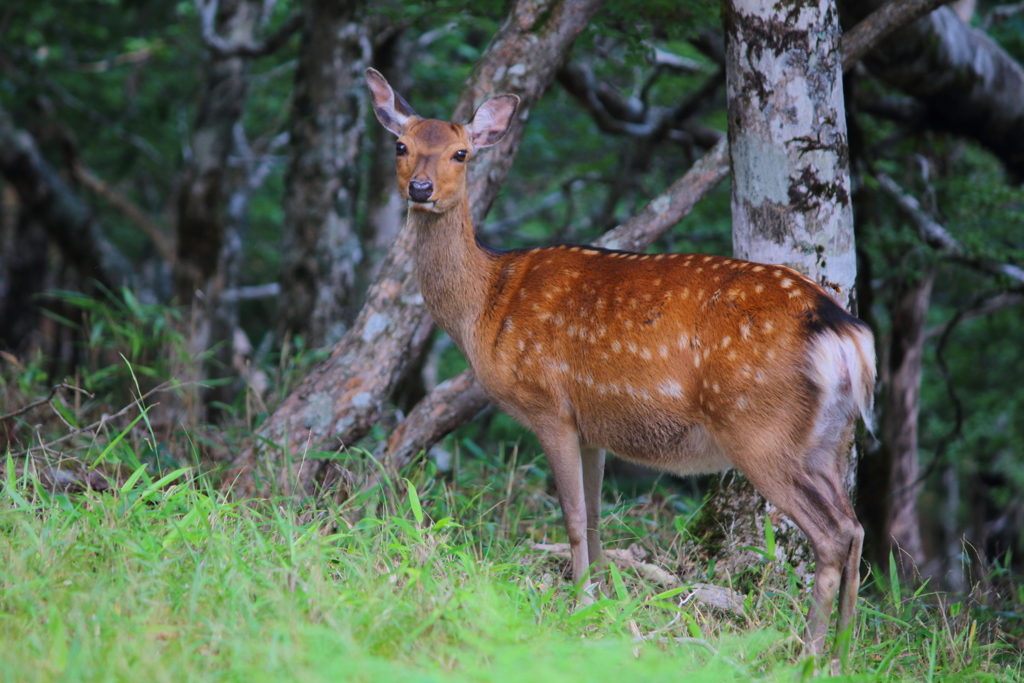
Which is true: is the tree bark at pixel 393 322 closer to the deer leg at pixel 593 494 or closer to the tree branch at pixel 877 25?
the deer leg at pixel 593 494

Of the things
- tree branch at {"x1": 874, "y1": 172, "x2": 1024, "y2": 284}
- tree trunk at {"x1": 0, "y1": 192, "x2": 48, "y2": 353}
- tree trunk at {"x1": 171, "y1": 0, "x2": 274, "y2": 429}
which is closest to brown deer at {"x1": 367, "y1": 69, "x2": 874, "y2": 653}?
tree branch at {"x1": 874, "y1": 172, "x2": 1024, "y2": 284}

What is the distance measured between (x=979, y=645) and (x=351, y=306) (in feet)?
20.0

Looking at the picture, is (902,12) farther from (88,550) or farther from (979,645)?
(88,550)

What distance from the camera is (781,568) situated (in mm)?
4320

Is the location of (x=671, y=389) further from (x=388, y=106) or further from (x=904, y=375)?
(x=904, y=375)

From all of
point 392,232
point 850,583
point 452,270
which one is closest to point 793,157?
point 452,270

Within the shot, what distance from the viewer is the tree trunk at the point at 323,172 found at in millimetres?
8102

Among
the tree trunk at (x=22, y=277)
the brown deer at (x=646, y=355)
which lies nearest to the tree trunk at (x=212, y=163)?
Answer: the tree trunk at (x=22, y=277)

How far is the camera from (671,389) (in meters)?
3.77

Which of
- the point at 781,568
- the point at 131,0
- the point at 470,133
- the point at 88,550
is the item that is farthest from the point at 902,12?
the point at 131,0

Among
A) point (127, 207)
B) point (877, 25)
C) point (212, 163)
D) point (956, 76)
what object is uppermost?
point (877, 25)

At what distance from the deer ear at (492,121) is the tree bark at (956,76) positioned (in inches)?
125

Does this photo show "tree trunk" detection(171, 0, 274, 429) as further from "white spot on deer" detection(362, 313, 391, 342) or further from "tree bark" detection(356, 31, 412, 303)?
"white spot on deer" detection(362, 313, 391, 342)

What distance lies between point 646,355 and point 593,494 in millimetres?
981
